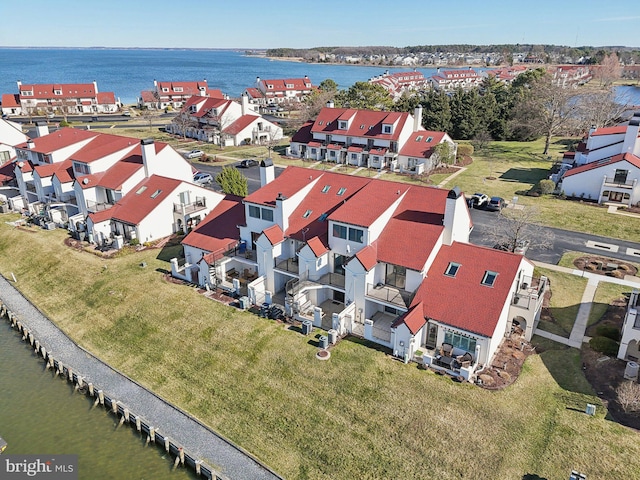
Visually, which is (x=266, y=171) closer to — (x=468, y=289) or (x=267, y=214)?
(x=267, y=214)

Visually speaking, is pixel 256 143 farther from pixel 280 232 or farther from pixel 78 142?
pixel 280 232

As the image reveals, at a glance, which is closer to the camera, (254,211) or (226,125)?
(254,211)

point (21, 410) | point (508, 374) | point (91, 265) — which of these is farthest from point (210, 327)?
point (508, 374)

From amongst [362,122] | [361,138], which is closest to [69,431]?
[361,138]

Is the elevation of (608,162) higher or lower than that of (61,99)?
lower

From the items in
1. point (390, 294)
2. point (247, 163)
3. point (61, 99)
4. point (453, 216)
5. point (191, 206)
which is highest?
point (61, 99)

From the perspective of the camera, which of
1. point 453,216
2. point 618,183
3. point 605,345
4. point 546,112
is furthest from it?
point 546,112

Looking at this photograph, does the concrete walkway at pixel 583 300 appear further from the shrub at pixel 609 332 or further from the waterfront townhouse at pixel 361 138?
the waterfront townhouse at pixel 361 138
